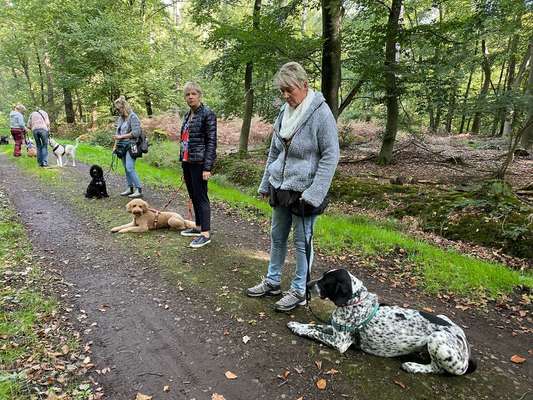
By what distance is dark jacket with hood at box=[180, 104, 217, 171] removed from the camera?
17.3ft

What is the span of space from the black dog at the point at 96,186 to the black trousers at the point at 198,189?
365 centimetres

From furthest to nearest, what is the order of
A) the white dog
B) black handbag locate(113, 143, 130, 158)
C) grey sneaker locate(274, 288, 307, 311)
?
the white dog, black handbag locate(113, 143, 130, 158), grey sneaker locate(274, 288, 307, 311)

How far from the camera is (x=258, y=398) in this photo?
2.76 metres

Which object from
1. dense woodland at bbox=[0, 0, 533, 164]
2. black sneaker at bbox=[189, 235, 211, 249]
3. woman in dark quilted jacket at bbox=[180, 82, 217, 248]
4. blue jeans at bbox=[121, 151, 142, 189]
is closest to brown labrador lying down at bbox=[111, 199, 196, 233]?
black sneaker at bbox=[189, 235, 211, 249]

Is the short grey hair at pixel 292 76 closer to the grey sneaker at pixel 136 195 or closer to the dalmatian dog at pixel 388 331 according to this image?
the dalmatian dog at pixel 388 331

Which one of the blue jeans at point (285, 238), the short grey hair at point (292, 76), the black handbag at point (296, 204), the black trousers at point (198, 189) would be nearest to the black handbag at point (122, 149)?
the black trousers at point (198, 189)

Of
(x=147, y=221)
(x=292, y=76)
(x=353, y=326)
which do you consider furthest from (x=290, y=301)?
(x=147, y=221)

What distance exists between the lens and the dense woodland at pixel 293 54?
29.9 feet

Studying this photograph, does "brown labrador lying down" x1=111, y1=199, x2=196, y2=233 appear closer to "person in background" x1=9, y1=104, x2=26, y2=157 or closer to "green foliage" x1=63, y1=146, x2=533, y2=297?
"green foliage" x1=63, y1=146, x2=533, y2=297

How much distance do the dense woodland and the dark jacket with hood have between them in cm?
447

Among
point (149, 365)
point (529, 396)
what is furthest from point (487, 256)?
point (149, 365)

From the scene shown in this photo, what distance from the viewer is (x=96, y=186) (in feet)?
27.5

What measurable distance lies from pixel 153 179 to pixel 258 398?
30.2 ft

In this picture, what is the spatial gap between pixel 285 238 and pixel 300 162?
0.93 meters
